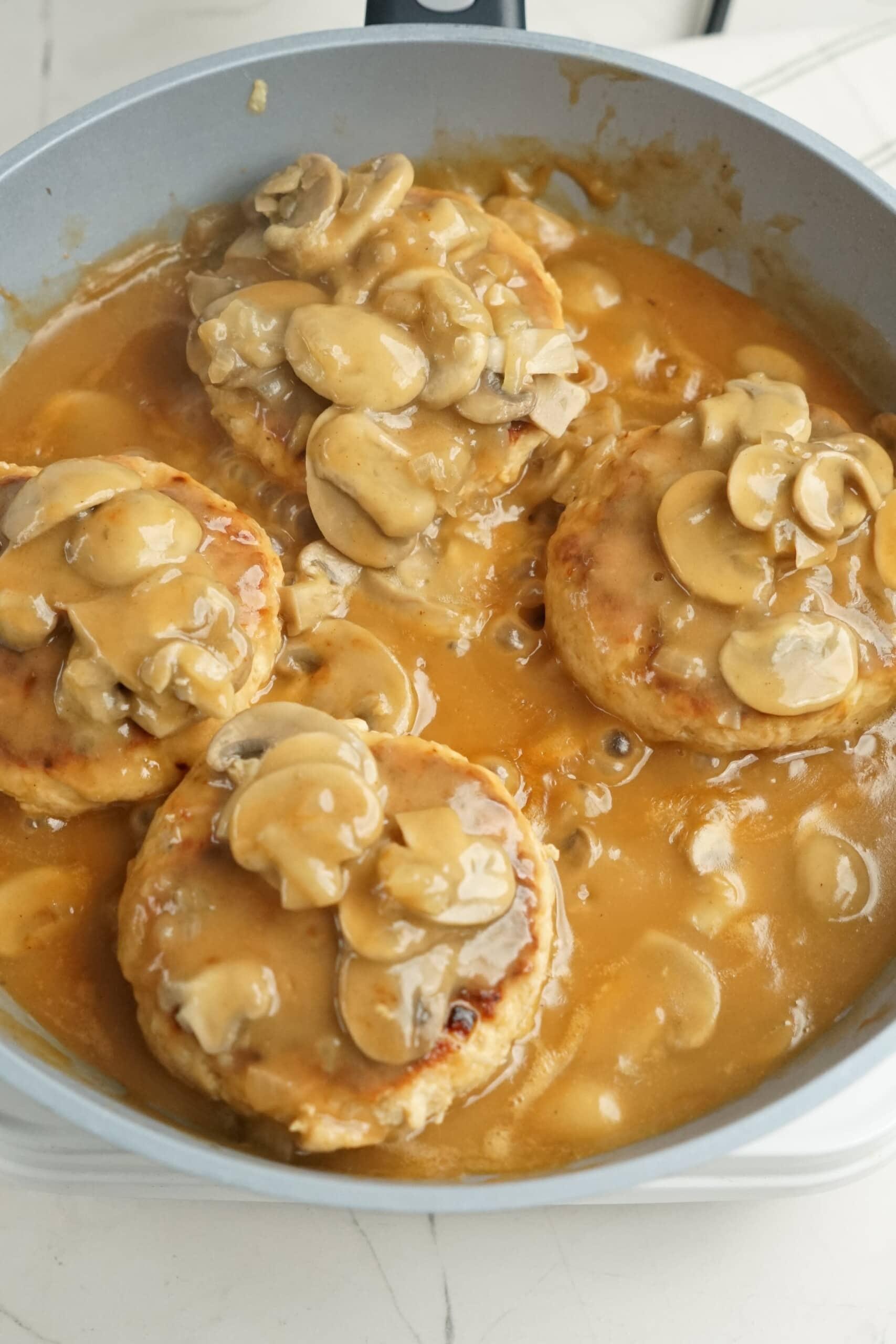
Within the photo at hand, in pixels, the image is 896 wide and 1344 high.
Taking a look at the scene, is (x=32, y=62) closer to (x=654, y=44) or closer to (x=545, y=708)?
(x=654, y=44)

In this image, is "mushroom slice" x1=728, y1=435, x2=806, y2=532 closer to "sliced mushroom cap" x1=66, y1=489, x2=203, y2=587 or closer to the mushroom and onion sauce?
the mushroom and onion sauce

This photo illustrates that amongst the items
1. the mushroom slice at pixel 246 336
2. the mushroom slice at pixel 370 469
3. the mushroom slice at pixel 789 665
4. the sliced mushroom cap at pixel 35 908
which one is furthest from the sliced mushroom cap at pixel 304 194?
the sliced mushroom cap at pixel 35 908

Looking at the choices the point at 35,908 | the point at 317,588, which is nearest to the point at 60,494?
the point at 317,588

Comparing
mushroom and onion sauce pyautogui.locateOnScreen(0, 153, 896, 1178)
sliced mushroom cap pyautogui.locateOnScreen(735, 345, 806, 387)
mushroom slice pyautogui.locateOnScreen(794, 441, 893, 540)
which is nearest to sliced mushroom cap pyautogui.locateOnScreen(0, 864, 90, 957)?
mushroom and onion sauce pyautogui.locateOnScreen(0, 153, 896, 1178)

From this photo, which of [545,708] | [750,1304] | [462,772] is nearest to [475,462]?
[545,708]

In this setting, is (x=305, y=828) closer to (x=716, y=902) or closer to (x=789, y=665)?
(x=716, y=902)

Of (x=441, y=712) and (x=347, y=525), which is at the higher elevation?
(x=347, y=525)
